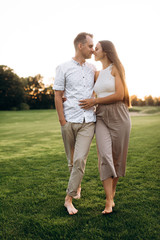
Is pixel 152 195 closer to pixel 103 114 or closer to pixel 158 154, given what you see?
pixel 103 114

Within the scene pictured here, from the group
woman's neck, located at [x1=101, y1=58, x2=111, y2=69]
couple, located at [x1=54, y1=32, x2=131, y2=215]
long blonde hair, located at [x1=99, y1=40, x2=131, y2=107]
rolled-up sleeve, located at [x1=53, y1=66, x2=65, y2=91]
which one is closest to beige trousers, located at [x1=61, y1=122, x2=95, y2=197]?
couple, located at [x1=54, y1=32, x2=131, y2=215]

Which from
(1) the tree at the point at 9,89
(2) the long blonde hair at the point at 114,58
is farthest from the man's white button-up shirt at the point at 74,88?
(1) the tree at the point at 9,89

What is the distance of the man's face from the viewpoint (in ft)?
10.5

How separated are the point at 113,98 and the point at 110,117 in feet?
0.83

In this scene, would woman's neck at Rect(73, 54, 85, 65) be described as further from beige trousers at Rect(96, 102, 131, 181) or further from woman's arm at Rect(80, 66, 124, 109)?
beige trousers at Rect(96, 102, 131, 181)

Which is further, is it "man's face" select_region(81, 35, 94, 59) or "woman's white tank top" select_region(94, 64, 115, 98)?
"man's face" select_region(81, 35, 94, 59)

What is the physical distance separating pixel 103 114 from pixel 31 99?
5531cm

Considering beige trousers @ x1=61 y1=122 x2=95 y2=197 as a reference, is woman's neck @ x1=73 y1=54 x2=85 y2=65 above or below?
above

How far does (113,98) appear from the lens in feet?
9.87

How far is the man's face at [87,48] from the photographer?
126 inches

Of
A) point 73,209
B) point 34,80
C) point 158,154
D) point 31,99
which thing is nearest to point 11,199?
point 73,209

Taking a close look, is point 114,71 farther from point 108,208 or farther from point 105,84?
point 108,208

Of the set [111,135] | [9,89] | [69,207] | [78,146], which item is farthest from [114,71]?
[9,89]

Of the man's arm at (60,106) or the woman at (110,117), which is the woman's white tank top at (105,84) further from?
the man's arm at (60,106)
